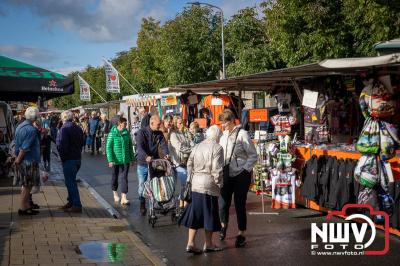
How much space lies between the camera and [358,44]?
59.9 feet

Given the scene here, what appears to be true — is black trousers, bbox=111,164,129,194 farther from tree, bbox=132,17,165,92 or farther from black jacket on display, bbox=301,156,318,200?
tree, bbox=132,17,165,92

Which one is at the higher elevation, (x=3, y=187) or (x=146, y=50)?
(x=146, y=50)

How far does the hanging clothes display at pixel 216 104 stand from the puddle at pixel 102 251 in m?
8.17

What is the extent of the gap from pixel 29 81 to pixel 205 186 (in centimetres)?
505

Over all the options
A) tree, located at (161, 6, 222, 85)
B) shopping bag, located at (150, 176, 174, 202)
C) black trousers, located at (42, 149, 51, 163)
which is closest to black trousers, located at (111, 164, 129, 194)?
shopping bag, located at (150, 176, 174, 202)

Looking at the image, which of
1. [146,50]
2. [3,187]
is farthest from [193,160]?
[146,50]

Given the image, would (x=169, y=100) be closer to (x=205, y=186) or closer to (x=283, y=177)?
(x=283, y=177)

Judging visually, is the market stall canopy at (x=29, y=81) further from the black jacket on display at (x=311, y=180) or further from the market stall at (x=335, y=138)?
the black jacket on display at (x=311, y=180)

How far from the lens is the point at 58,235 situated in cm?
755

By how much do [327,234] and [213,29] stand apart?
93.3 ft

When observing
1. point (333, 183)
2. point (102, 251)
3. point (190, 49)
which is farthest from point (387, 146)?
point (190, 49)

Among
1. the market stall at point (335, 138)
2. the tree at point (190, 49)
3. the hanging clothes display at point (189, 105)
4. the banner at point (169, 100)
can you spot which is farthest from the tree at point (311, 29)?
the tree at point (190, 49)

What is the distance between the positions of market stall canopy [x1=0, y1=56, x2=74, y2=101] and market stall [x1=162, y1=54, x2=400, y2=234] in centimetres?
358

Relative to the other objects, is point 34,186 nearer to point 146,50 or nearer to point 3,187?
point 3,187
